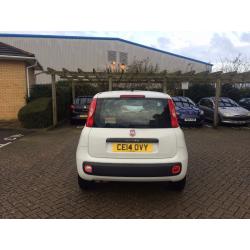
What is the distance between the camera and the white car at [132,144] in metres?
3.18

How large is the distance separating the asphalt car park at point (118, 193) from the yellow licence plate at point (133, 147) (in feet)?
2.76

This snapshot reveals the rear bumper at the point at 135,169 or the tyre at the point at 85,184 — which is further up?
the rear bumper at the point at 135,169

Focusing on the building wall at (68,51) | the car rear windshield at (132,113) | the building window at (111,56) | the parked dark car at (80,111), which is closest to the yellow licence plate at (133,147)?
the car rear windshield at (132,113)

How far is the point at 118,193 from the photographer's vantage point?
3.87 meters

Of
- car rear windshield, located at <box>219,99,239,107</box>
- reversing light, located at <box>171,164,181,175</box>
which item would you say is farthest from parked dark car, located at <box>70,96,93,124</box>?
reversing light, located at <box>171,164,181,175</box>

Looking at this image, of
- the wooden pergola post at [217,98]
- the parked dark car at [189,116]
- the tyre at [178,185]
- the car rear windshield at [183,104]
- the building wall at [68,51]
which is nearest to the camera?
the tyre at [178,185]

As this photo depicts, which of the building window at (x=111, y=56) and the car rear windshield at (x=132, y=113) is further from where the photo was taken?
the building window at (x=111, y=56)

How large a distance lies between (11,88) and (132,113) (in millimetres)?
10138

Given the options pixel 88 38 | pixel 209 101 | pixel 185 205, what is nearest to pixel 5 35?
pixel 88 38

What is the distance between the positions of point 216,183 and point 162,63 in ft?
103

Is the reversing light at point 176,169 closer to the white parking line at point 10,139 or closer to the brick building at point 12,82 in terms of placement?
the white parking line at point 10,139

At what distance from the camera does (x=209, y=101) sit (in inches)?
522

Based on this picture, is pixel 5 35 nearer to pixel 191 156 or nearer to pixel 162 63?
pixel 162 63

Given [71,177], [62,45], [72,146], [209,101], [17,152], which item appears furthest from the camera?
[62,45]
